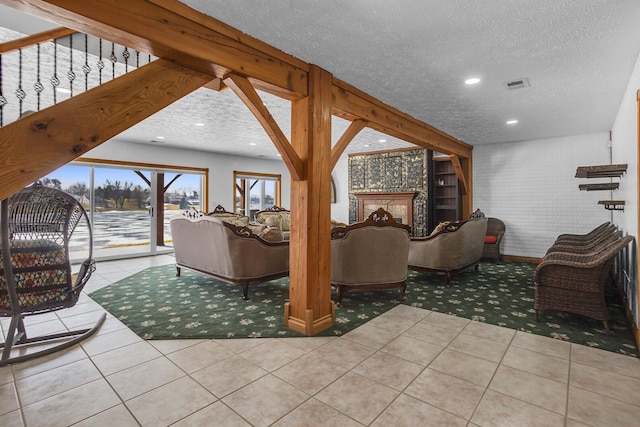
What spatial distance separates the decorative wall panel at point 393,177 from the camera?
7.64 meters

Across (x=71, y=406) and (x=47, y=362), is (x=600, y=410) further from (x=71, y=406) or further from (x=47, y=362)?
(x=47, y=362)

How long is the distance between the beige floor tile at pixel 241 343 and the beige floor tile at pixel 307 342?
0.61ft

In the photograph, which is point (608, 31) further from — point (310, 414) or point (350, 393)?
point (310, 414)

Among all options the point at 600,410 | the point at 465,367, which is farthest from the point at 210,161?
the point at 600,410

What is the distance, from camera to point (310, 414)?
1827 mm

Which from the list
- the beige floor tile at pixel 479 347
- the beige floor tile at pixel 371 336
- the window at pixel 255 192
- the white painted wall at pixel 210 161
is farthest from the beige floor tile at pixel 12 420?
the window at pixel 255 192

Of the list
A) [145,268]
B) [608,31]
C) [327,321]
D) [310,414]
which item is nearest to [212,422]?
[310,414]

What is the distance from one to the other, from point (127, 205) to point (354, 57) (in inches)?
249

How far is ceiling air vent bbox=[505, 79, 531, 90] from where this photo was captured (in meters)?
3.38

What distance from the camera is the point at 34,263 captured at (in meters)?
2.58

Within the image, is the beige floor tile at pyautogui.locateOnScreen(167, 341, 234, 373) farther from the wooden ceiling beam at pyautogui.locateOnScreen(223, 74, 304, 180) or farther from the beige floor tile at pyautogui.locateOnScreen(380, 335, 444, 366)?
the wooden ceiling beam at pyautogui.locateOnScreen(223, 74, 304, 180)

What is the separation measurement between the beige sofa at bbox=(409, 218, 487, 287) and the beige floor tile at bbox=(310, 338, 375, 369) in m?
2.39

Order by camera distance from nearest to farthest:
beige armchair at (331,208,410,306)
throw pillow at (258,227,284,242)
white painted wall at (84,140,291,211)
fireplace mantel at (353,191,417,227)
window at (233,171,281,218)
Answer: beige armchair at (331,208,410,306), throw pillow at (258,227,284,242), white painted wall at (84,140,291,211), fireplace mantel at (353,191,417,227), window at (233,171,281,218)

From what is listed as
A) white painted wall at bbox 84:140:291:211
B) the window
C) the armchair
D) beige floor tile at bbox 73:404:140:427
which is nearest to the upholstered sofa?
white painted wall at bbox 84:140:291:211
